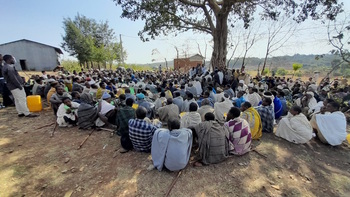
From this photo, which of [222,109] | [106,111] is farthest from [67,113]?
[222,109]

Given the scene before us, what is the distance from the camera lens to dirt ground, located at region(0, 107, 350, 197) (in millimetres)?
2943

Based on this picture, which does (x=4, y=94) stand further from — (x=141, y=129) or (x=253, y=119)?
(x=253, y=119)

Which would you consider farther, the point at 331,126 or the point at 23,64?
the point at 23,64

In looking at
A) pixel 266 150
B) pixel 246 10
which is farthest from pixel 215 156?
pixel 246 10

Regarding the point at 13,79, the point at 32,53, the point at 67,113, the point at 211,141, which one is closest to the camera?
the point at 211,141

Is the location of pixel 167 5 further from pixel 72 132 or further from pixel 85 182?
pixel 85 182

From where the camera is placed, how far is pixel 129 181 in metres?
3.13

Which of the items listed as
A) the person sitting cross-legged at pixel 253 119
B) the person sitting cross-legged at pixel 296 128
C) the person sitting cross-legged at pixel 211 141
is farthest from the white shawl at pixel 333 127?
the person sitting cross-legged at pixel 211 141

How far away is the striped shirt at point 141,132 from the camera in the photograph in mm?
3705

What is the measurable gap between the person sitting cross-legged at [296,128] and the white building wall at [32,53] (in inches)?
1141

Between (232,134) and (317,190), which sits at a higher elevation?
(232,134)

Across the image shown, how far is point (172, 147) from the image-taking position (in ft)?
10.5

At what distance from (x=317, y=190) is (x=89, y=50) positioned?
102 feet

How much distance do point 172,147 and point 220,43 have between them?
13.2 m
